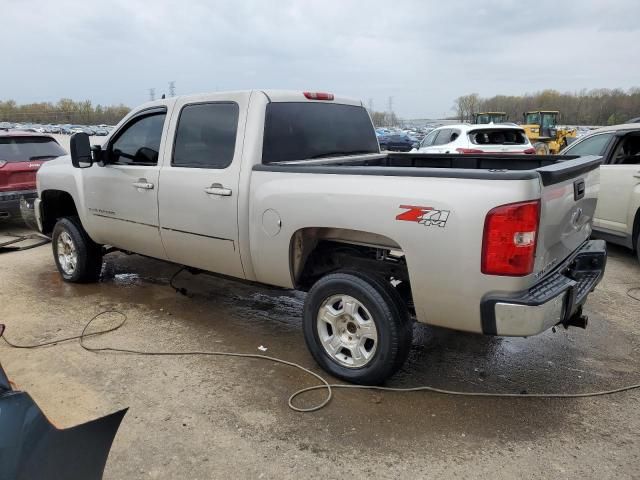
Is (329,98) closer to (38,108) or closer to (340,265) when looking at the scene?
(340,265)

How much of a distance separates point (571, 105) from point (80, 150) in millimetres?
88055

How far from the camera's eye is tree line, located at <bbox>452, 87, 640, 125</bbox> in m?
67.9

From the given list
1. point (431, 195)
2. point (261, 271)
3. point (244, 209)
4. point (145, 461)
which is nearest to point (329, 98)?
point (244, 209)

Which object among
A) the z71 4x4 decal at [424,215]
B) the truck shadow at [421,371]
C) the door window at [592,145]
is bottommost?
the truck shadow at [421,371]

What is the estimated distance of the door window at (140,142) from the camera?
15.7ft

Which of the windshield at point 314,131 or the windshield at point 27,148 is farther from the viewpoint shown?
the windshield at point 27,148

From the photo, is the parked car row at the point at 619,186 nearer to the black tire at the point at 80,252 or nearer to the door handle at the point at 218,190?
the door handle at the point at 218,190

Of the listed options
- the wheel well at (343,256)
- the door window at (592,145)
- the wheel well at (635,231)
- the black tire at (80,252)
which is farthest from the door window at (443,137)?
the wheel well at (343,256)

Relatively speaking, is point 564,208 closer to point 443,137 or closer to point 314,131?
point 314,131

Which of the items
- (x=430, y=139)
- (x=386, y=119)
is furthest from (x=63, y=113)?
(x=430, y=139)

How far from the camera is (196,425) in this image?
319 cm

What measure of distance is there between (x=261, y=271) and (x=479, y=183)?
1823 mm

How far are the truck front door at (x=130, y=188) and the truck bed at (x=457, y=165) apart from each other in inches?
54.3

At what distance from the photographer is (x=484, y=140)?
12.8m
